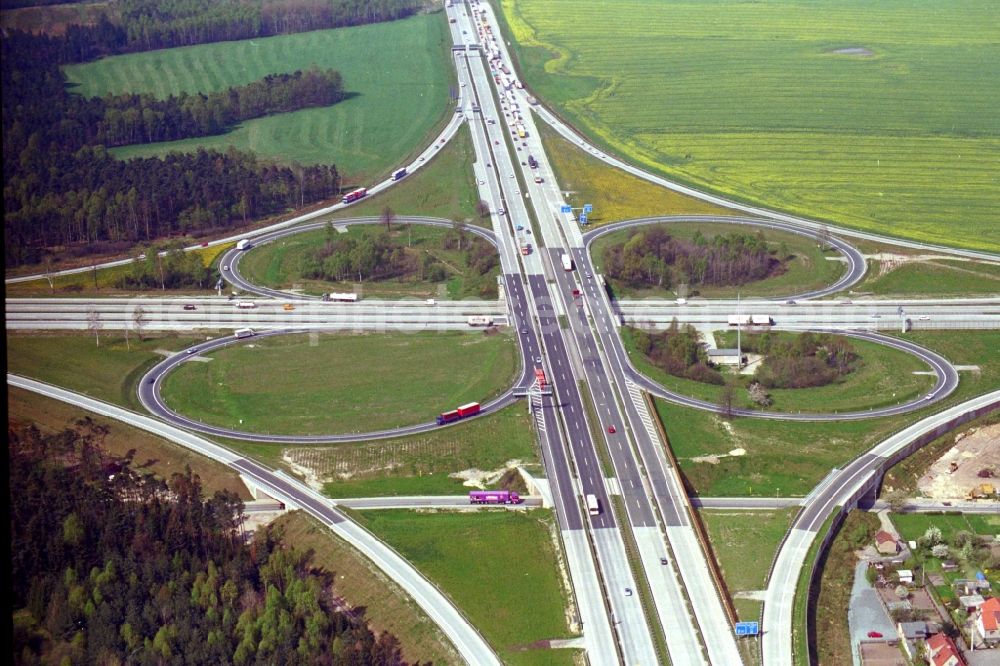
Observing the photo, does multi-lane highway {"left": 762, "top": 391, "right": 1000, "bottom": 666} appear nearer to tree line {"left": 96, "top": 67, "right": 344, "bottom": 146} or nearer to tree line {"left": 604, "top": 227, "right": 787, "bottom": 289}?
tree line {"left": 604, "top": 227, "right": 787, "bottom": 289}

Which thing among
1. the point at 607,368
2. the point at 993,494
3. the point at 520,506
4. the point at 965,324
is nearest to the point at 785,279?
the point at 965,324

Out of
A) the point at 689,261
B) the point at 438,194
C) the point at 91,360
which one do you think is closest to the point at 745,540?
the point at 689,261

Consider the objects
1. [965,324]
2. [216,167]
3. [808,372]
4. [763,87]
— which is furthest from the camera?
[763,87]

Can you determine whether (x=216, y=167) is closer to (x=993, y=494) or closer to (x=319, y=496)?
(x=319, y=496)

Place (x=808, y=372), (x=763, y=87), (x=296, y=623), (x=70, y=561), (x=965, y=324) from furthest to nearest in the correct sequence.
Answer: (x=763, y=87), (x=965, y=324), (x=808, y=372), (x=70, y=561), (x=296, y=623)

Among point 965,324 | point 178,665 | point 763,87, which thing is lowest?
point 178,665

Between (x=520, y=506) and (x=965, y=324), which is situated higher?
(x=965, y=324)

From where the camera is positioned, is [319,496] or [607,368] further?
[607,368]

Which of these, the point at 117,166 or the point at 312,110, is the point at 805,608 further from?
the point at 312,110

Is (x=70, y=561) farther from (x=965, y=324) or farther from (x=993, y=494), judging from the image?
(x=965, y=324)
